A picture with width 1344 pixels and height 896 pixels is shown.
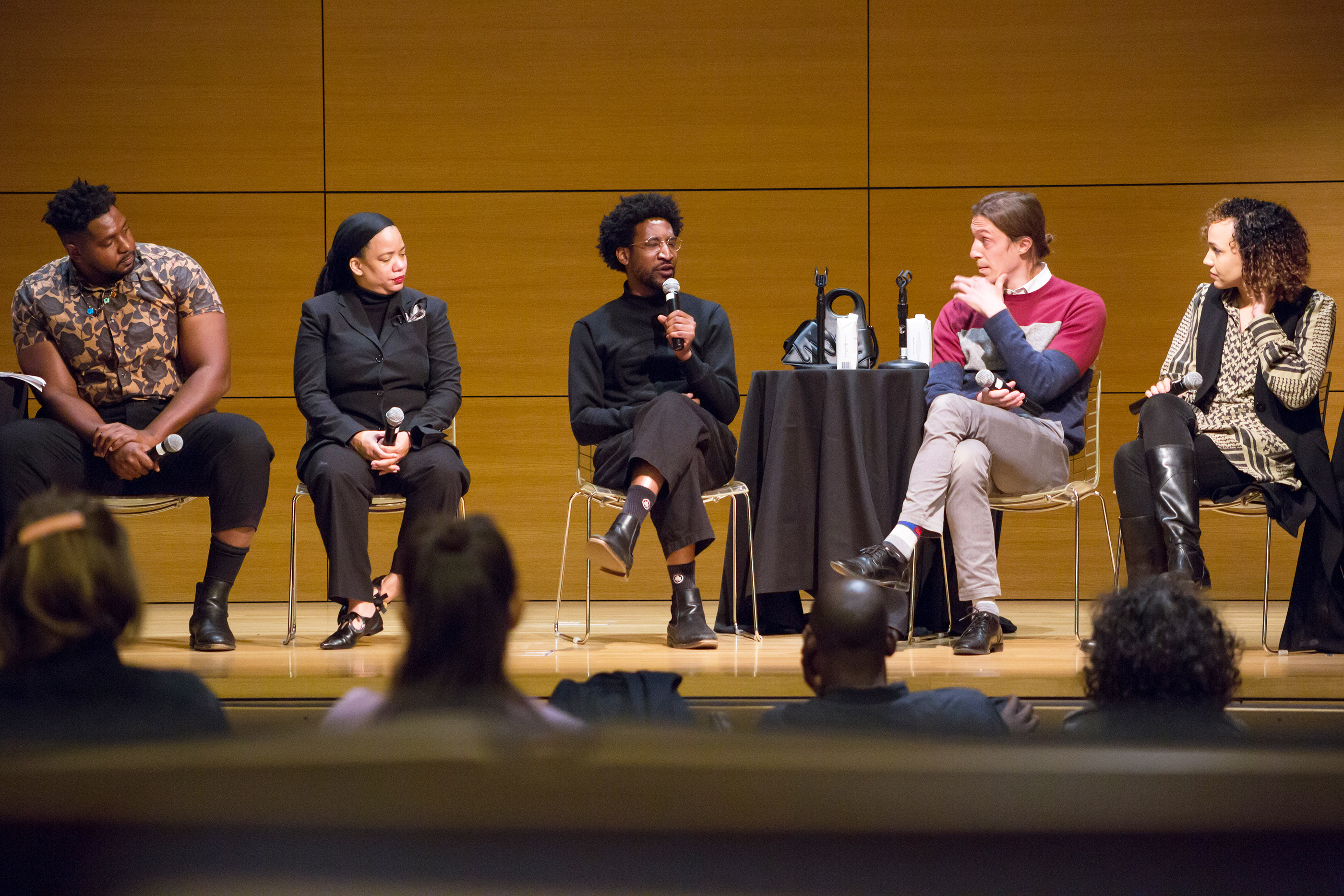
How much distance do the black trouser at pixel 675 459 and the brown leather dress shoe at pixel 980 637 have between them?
646 millimetres

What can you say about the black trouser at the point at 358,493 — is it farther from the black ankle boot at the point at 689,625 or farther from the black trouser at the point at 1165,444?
the black trouser at the point at 1165,444

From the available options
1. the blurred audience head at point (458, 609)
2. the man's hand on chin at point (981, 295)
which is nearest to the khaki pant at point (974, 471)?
the man's hand on chin at point (981, 295)

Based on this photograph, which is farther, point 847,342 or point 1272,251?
point 847,342

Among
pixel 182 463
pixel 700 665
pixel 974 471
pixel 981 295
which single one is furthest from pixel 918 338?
pixel 182 463

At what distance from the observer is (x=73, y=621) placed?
4.00ft

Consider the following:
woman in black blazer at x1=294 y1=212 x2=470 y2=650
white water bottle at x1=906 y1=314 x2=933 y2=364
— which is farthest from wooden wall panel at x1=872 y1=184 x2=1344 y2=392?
woman in black blazer at x1=294 y1=212 x2=470 y2=650

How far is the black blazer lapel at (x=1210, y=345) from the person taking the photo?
119 inches

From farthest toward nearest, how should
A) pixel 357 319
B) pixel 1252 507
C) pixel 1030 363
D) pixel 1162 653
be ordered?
pixel 357 319 → pixel 1030 363 → pixel 1252 507 → pixel 1162 653

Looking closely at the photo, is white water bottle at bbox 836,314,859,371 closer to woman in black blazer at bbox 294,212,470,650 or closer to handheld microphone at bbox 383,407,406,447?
woman in black blazer at bbox 294,212,470,650

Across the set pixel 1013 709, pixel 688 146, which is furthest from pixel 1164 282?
pixel 1013 709

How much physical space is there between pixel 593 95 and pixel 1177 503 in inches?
103

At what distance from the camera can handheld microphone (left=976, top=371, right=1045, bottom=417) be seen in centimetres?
302

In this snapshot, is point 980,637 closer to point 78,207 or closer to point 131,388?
point 131,388

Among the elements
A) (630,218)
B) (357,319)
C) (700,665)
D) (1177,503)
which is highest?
(630,218)
